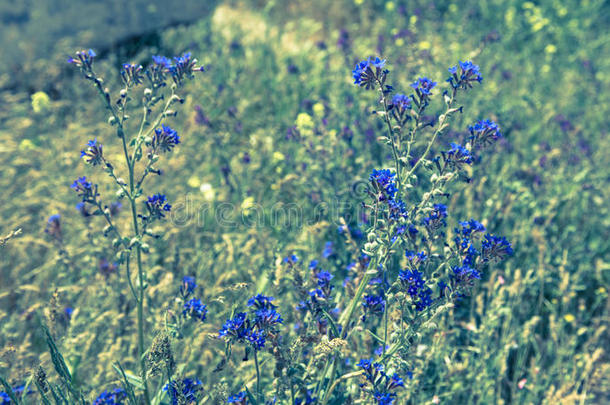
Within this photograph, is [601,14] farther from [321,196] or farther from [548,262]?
[321,196]

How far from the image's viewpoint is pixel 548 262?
2723mm

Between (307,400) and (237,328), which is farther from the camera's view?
(307,400)

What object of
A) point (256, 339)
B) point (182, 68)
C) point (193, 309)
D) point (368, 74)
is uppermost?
point (182, 68)

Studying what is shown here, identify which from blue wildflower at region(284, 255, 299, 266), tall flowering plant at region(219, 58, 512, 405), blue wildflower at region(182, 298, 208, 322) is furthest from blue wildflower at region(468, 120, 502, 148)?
blue wildflower at region(182, 298, 208, 322)

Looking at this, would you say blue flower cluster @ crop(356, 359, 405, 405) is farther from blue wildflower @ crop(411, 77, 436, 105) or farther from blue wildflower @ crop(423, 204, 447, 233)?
blue wildflower @ crop(411, 77, 436, 105)

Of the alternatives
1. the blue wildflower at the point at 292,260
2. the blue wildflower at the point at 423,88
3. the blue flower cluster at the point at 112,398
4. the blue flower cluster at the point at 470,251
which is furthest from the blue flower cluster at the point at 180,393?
the blue wildflower at the point at 423,88

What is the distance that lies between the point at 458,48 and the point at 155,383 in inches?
157

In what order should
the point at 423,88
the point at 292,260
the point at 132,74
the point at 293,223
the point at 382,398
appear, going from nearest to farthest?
the point at 382,398 → the point at 423,88 → the point at 132,74 → the point at 292,260 → the point at 293,223

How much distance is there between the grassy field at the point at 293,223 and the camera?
6.82 feet

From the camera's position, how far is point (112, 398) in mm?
1633

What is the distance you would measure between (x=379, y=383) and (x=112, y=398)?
0.91 metres

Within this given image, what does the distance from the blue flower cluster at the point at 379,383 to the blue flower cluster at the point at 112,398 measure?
84cm

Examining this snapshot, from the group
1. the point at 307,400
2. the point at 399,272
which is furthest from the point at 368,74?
the point at 307,400

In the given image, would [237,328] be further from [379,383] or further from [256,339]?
[379,383]
